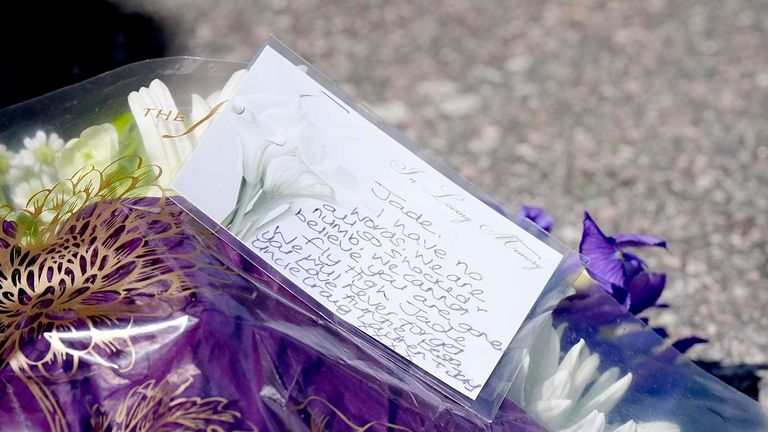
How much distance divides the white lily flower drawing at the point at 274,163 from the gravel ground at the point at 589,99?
1.24m

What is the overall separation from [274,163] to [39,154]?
26cm

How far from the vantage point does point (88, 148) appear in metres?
0.77

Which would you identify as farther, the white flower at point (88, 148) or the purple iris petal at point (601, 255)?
the purple iris petal at point (601, 255)

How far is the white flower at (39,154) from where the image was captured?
77 centimetres

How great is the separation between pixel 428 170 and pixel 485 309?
0.14 m

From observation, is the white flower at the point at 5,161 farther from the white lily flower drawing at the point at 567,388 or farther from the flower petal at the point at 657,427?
the flower petal at the point at 657,427

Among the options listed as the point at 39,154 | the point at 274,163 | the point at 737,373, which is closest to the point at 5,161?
the point at 39,154

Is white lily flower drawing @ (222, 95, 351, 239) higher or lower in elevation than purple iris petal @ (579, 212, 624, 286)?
lower

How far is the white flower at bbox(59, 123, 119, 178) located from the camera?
76 cm

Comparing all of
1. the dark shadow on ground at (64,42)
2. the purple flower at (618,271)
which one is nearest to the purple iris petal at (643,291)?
the purple flower at (618,271)

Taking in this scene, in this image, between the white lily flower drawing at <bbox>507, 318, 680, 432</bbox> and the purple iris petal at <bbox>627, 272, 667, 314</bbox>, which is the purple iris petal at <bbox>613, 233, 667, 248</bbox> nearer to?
the purple iris petal at <bbox>627, 272, 667, 314</bbox>

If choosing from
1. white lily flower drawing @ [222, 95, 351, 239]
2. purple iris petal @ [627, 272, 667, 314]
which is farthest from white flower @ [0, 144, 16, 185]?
purple iris petal @ [627, 272, 667, 314]

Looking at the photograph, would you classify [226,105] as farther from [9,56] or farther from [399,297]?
[9,56]

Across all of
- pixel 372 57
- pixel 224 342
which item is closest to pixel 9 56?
pixel 372 57
